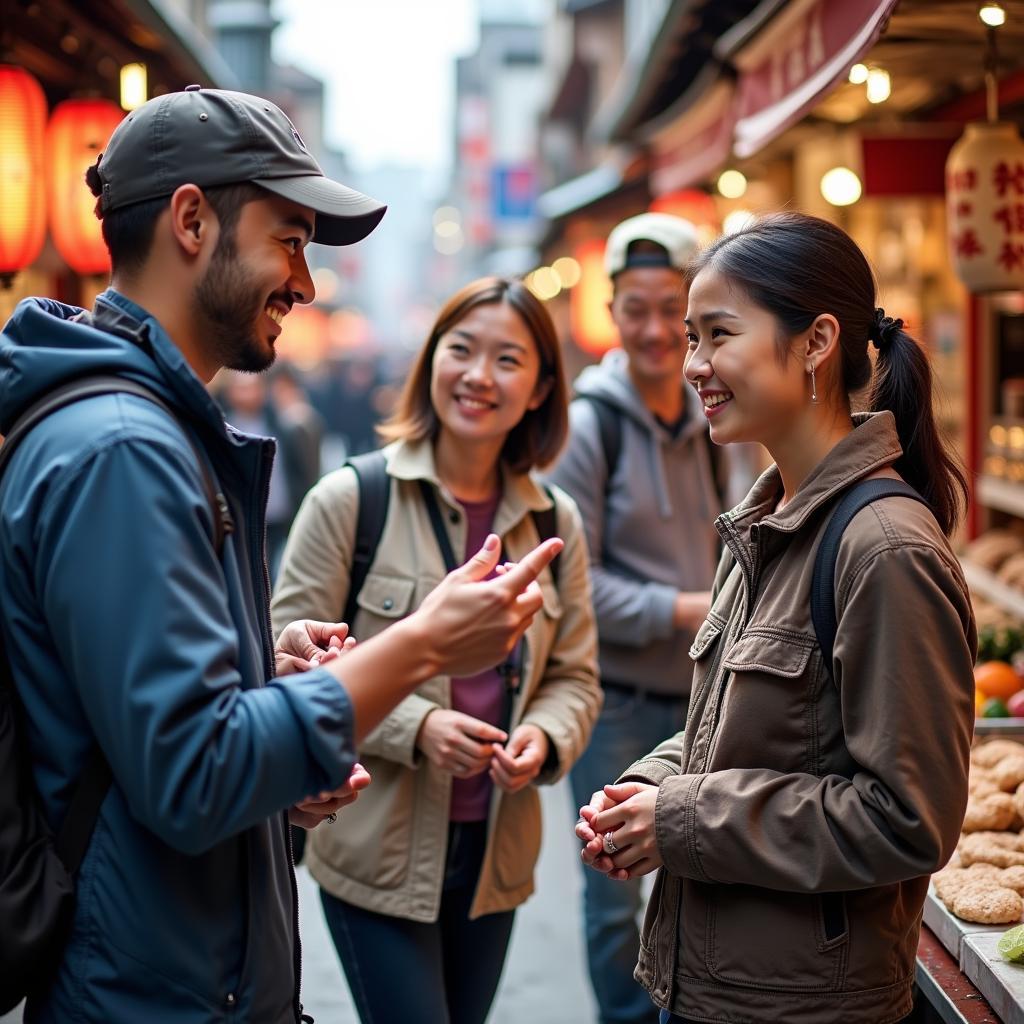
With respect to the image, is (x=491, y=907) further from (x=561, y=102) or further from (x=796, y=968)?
(x=561, y=102)

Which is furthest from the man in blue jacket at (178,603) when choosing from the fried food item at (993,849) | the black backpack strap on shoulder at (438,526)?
the fried food item at (993,849)

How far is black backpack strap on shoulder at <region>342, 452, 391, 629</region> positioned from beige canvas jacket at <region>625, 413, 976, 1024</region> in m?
1.39

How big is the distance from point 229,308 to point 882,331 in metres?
1.24

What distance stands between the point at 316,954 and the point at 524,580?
14.7ft

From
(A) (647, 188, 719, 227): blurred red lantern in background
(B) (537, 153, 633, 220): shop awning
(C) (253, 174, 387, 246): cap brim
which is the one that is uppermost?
(B) (537, 153, 633, 220): shop awning

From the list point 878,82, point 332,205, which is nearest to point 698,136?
point 878,82

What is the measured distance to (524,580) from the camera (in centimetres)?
210

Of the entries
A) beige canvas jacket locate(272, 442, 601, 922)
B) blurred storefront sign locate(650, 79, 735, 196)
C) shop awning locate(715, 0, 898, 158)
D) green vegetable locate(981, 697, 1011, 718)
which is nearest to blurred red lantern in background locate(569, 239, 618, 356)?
blurred storefront sign locate(650, 79, 735, 196)

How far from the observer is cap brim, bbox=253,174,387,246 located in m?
2.08

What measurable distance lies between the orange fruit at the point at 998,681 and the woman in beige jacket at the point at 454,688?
2279 millimetres

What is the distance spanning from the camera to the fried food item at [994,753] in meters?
4.20

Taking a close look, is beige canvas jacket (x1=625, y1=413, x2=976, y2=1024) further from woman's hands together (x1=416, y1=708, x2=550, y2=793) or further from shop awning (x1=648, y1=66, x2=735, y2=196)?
shop awning (x1=648, y1=66, x2=735, y2=196)

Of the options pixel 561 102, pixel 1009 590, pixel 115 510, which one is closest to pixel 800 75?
pixel 1009 590

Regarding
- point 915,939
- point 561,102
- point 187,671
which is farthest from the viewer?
point 561,102
